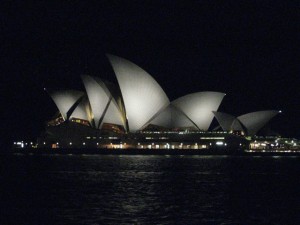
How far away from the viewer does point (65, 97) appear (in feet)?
305

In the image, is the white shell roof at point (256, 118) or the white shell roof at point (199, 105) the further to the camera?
the white shell roof at point (256, 118)

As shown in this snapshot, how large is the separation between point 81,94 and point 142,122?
10417mm

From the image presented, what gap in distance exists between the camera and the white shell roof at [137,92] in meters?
80.3

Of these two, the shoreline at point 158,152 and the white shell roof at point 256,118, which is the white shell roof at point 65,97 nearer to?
the shoreline at point 158,152

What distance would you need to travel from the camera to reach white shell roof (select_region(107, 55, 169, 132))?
80.3m

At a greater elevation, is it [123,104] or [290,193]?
[123,104]

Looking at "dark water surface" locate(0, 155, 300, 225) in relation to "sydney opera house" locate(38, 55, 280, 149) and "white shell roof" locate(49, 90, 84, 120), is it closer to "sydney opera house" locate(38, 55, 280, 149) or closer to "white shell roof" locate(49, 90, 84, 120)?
"sydney opera house" locate(38, 55, 280, 149)

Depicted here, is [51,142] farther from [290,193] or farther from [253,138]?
[290,193]

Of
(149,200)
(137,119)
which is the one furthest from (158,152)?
(149,200)

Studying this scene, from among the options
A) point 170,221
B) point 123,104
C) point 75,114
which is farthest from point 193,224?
point 75,114

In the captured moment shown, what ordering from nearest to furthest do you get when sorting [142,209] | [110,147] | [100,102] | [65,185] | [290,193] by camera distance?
[142,209]
[290,193]
[65,185]
[100,102]
[110,147]

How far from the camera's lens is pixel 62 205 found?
2694 cm

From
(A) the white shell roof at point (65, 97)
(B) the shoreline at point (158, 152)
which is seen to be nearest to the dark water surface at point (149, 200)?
(A) the white shell roof at point (65, 97)

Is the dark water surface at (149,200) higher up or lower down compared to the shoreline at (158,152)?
lower down
